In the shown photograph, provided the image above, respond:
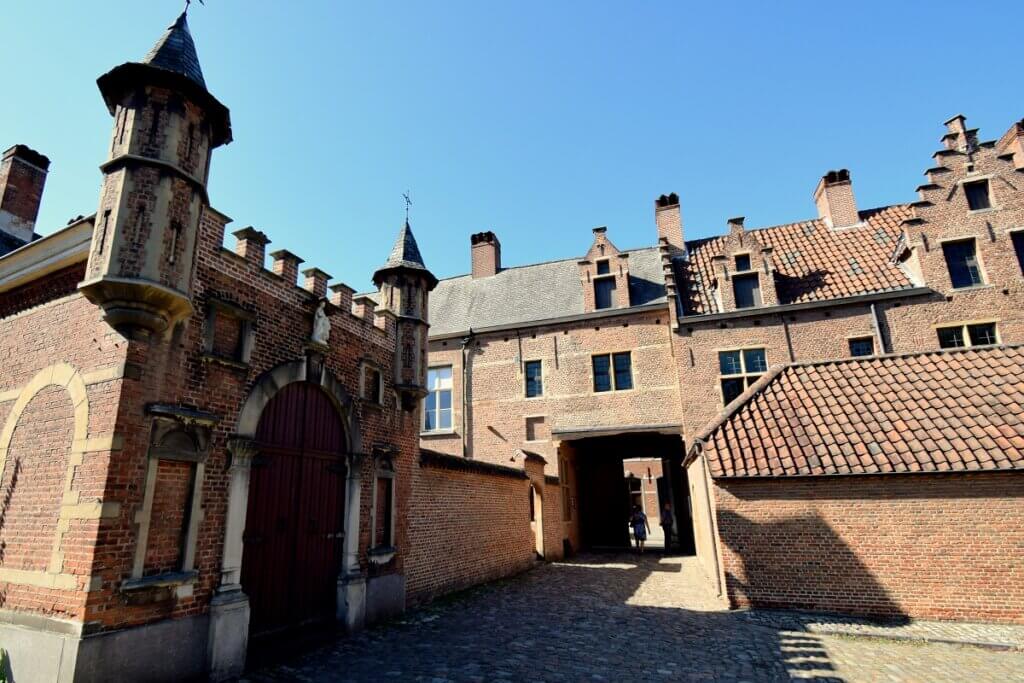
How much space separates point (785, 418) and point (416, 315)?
308 inches

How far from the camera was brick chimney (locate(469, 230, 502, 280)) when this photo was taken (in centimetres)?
2389

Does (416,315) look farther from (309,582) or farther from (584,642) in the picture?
(584,642)

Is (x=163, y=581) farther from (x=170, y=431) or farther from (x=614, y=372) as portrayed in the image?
(x=614, y=372)

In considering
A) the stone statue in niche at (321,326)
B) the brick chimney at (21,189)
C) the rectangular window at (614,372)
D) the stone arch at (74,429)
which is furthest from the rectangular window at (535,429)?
the brick chimney at (21,189)

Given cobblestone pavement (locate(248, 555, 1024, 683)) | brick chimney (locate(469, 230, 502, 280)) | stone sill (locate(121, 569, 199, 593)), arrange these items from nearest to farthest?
stone sill (locate(121, 569, 199, 593)) → cobblestone pavement (locate(248, 555, 1024, 683)) → brick chimney (locate(469, 230, 502, 280))

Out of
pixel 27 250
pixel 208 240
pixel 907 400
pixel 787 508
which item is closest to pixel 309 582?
pixel 208 240

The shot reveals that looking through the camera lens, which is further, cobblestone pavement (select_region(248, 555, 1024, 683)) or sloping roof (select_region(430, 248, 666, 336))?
sloping roof (select_region(430, 248, 666, 336))

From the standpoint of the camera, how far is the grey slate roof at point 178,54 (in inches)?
249

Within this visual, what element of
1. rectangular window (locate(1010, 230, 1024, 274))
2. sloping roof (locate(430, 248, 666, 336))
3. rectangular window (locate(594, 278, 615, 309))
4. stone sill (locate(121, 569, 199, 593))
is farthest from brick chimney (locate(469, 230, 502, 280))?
stone sill (locate(121, 569, 199, 593))

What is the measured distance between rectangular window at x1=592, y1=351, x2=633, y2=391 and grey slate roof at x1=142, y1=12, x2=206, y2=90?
49.0 ft

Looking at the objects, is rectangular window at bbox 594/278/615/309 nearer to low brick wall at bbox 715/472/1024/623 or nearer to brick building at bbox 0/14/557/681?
low brick wall at bbox 715/472/1024/623

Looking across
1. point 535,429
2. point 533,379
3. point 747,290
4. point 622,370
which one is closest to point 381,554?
point 535,429

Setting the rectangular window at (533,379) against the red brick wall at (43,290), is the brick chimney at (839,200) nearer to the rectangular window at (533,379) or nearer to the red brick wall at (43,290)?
the rectangular window at (533,379)

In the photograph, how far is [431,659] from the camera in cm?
661
